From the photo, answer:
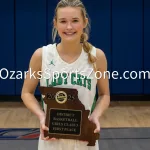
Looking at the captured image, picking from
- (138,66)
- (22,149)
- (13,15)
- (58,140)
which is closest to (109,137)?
(22,149)

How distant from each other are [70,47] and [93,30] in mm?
5418

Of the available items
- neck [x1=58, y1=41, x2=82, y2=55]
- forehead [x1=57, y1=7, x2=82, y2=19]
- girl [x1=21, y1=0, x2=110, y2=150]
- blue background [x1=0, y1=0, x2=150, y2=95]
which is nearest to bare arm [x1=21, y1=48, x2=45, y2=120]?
girl [x1=21, y1=0, x2=110, y2=150]

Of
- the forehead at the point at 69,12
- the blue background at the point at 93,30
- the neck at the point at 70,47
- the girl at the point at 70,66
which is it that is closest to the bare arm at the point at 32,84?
the girl at the point at 70,66

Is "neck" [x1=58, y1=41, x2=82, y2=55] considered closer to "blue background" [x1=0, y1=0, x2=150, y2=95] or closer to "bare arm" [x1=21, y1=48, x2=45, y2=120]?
"bare arm" [x1=21, y1=48, x2=45, y2=120]

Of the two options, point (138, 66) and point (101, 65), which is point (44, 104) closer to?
point (101, 65)

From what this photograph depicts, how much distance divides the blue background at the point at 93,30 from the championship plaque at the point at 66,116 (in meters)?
5.48

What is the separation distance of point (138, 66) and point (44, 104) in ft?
18.6

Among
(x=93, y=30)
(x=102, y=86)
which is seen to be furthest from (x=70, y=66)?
(x=93, y=30)

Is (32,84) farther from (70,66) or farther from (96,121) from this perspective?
(96,121)

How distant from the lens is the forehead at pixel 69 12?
1.59 m

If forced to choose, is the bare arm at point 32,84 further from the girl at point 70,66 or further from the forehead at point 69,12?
the forehead at point 69,12

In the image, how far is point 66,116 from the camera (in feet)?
5.23

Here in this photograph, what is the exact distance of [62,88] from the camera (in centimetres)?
156

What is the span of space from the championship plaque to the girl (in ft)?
0.13
